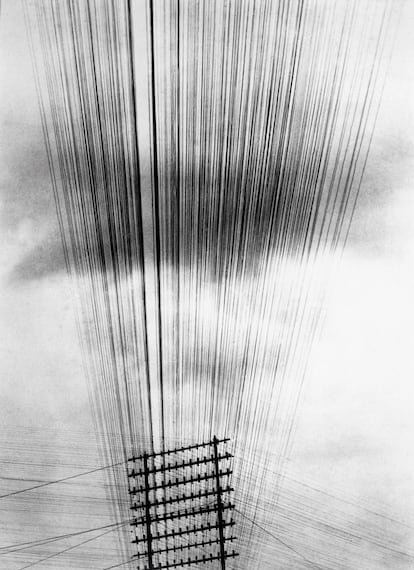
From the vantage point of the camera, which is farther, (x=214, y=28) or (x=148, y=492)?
(x=148, y=492)

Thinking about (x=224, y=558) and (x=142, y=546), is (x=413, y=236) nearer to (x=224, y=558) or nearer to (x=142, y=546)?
(x=224, y=558)

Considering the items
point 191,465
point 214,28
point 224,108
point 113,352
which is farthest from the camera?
point 113,352

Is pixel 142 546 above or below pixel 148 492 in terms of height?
below

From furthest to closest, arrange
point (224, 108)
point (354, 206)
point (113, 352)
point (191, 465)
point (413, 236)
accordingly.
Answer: point (113, 352) → point (191, 465) → point (354, 206) → point (413, 236) → point (224, 108)

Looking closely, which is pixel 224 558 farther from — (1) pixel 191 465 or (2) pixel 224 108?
(2) pixel 224 108

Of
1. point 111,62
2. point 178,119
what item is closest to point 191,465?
point 178,119

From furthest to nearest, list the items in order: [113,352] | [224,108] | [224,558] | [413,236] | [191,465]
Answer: [113,352] < [191,465] < [224,558] < [413,236] < [224,108]

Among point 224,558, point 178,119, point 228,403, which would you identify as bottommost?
point 224,558

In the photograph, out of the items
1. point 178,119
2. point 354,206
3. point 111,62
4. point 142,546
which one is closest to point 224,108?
point 178,119

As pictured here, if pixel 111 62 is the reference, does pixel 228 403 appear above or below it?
below
